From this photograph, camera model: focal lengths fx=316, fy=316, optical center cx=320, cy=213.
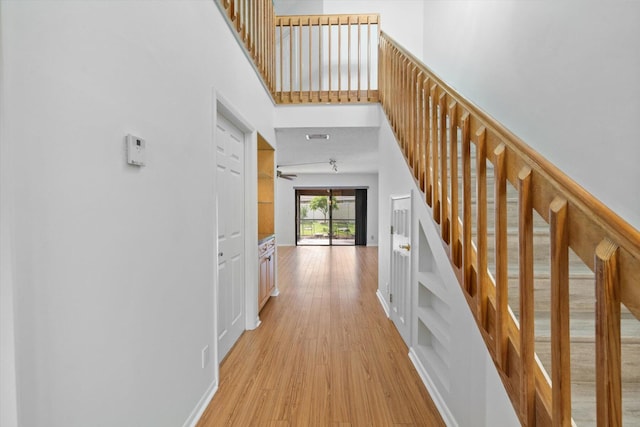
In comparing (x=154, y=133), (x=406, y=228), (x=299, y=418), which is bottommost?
(x=299, y=418)

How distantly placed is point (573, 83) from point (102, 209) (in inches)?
100

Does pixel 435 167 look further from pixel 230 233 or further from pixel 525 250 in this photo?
pixel 230 233

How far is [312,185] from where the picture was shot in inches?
409

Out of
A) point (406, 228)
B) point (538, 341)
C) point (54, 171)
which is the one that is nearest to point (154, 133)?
point (54, 171)

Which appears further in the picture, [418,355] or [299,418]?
[418,355]

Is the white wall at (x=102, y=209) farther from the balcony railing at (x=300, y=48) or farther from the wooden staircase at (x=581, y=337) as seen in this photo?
the wooden staircase at (x=581, y=337)

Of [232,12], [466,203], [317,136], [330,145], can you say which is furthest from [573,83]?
[330,145]

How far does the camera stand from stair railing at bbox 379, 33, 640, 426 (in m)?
0.69

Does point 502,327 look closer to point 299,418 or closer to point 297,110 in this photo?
point 299,418

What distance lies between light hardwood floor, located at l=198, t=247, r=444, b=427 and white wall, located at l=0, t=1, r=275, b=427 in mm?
403

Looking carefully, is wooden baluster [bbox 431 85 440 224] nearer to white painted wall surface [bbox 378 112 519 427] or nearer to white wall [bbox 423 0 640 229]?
white painted wall surface [bbox 378 112 519 427]

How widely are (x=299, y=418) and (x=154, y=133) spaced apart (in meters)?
1.68

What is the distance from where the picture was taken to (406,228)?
108 inches

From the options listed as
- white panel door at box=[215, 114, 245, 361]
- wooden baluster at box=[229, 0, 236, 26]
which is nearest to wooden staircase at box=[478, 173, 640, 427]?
white panel door at box=[215, 114, 245, 361]
